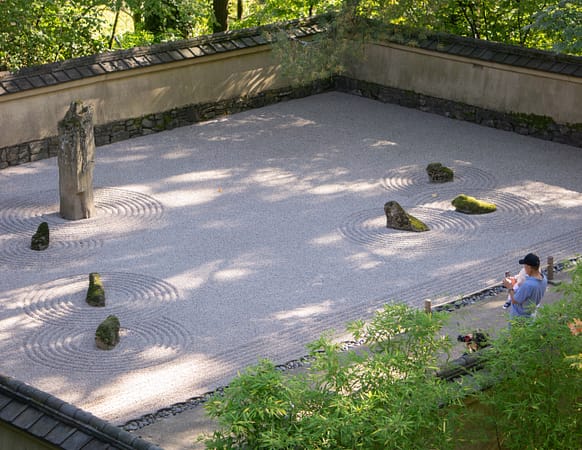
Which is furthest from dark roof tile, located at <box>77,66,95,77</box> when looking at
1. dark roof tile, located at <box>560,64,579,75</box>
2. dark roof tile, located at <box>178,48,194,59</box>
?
dark roof tile, located at <box>560,64,579,75</box>

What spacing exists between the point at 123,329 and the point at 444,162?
297 inches

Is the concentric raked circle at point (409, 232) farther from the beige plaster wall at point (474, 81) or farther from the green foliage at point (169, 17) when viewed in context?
the green foliage at point (169, 17)

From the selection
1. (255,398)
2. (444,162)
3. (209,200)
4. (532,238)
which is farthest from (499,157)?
(255,398)

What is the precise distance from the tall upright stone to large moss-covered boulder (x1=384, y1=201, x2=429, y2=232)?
170 inches

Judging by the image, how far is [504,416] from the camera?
6535mm

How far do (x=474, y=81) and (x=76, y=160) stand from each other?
8.30 metres

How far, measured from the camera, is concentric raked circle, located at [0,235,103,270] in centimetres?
1270

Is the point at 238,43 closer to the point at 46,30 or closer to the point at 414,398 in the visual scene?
the point at 46,30

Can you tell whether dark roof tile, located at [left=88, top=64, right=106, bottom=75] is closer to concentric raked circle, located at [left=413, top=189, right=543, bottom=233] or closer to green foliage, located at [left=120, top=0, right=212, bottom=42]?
green foliage, located at [left=120, top=0, right=212, bottom=42]

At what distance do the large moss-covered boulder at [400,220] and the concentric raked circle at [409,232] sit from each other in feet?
0.25

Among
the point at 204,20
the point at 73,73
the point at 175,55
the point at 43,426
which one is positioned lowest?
the point at 43,426

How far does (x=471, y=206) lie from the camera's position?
1434 cm

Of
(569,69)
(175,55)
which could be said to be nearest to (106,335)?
(175,55)

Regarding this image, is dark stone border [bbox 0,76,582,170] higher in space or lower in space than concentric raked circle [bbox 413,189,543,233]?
higher
